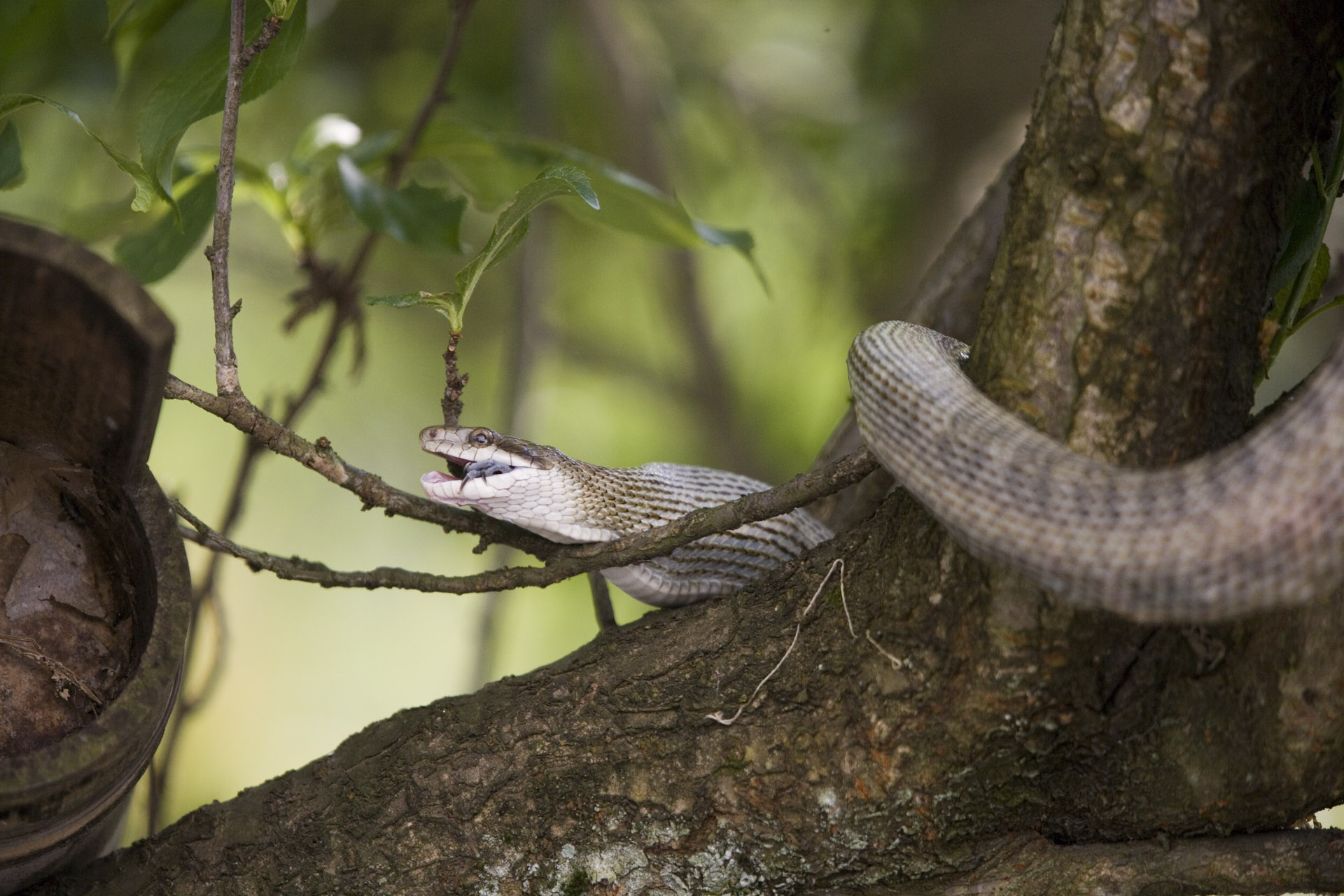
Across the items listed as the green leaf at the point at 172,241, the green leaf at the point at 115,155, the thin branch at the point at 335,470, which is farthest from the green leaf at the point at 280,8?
the thin branch at the point at 335,470

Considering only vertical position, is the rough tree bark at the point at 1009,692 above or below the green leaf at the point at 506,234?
below

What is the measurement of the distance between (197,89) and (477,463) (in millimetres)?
1014

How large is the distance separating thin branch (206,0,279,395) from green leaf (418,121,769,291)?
732 millimetres

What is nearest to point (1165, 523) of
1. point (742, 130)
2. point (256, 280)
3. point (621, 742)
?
point (621, 742)

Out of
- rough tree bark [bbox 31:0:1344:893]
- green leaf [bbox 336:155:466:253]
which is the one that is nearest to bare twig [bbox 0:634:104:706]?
rough tree bark [bbox 31:0:1344:893]

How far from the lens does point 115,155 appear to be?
1927 millimetres

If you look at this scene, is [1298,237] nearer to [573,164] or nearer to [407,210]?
[573,164]

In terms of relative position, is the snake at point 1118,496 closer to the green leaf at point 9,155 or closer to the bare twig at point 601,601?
the bare twig at point 601,601

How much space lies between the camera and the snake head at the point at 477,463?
254 centimetres

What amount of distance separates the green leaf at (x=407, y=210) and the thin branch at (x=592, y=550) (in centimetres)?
88

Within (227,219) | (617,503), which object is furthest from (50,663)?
(617,503)

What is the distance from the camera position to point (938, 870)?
192cm

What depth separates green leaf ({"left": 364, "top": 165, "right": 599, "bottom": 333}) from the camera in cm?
185

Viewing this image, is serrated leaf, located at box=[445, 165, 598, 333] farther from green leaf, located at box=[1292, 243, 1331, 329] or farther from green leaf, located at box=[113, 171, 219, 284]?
green leaf, located at box=[1292, 243, 1331, 329]
